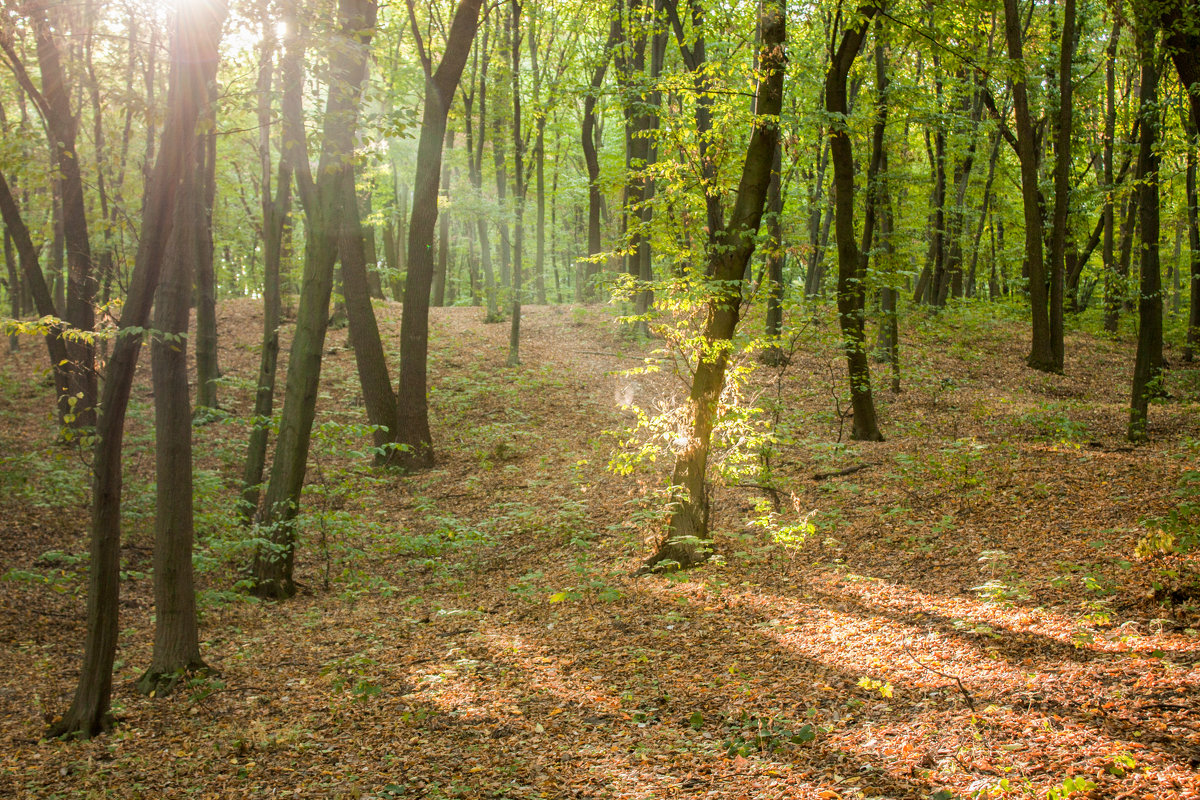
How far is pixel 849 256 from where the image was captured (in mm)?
10516

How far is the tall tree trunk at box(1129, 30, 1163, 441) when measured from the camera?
9.30 meters

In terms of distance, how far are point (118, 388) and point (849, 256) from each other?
30.1 feet

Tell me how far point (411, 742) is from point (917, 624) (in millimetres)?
3611

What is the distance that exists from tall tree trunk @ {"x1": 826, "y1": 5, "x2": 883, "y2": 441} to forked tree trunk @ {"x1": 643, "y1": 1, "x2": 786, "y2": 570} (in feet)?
9.61

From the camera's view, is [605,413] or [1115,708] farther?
[605,413]

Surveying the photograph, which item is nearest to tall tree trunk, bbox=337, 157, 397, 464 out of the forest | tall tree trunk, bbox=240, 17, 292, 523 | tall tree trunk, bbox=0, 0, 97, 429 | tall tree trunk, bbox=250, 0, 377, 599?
the forest

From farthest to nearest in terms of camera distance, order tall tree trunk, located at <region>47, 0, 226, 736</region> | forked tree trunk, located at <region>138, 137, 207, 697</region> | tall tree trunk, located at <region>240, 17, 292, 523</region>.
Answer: tall tree trunk, located at <region>240, 17, 292, 523</region>
forked tree trunk, located at <region>138, 137, 207, 697</region>
tall tree trunk, located at <region>47, 0, 226, 736</region>

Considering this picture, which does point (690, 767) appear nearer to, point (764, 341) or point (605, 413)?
point (764, 341)

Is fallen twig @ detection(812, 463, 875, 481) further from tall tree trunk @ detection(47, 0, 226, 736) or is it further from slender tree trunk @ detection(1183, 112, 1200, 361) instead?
slender tree trunk @ detection(1183, 112, 1200, 361)

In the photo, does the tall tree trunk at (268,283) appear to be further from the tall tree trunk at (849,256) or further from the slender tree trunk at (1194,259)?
the slender tree trunk at (1194,259)

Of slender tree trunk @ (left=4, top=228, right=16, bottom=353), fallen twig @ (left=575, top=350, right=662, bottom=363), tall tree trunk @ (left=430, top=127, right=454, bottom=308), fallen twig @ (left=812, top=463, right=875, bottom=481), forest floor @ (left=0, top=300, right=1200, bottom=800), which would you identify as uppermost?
tall tree trunk @ (left=430, top=127, right=454, bottom=308)

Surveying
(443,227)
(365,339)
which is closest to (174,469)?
(365,339)

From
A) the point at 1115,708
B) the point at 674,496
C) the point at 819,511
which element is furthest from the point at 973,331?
the point at 1115,708

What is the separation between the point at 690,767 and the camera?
148 inches
